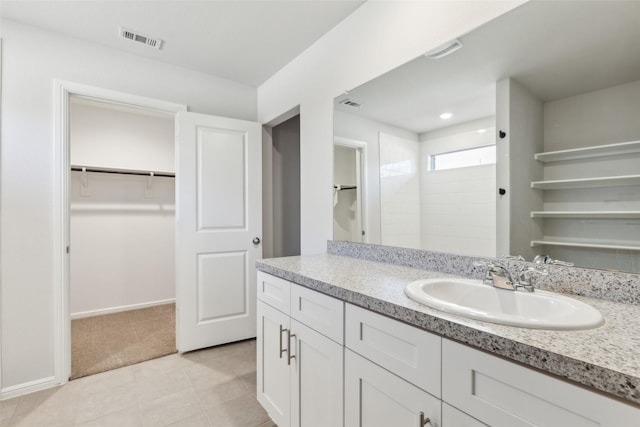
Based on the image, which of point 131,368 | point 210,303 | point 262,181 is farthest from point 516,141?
point 131,368

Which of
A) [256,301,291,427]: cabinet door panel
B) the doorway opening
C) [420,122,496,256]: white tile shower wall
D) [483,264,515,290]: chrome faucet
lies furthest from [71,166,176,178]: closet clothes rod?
[483,264,515,290]: chrome faucet

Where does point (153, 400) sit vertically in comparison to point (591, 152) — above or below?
below

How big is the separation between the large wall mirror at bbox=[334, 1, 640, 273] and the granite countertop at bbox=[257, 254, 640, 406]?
28 centimetres

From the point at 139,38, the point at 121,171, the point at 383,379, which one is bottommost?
the point at 383,379

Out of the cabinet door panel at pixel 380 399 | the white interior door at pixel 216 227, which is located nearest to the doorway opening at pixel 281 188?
the white interior door at pixel 216 227

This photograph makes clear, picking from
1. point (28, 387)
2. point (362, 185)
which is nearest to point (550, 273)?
point (362, 185)

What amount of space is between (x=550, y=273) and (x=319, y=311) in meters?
0.84

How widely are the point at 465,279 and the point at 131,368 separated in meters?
2.38

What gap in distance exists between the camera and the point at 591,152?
1.00m

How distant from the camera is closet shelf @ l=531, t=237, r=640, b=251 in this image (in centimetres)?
93

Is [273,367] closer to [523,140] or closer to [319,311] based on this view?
[319,311]

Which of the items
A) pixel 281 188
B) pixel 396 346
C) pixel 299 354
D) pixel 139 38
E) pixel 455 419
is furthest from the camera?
pixel 281 188

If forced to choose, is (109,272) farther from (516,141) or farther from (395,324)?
(516,141)

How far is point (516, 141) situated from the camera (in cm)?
118
